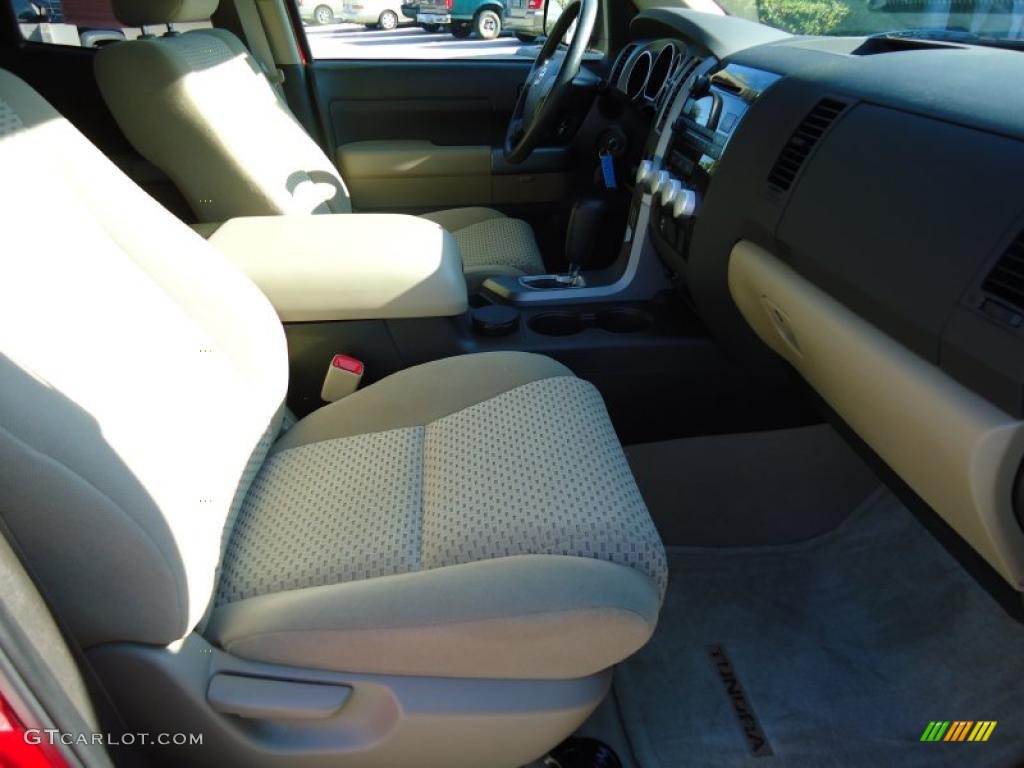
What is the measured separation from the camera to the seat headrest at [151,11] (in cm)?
163

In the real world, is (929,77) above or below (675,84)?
above

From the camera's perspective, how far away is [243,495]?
0.98 meters

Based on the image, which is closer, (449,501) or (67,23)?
(449,501)

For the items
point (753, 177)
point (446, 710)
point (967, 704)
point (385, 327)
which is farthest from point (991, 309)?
point (385, 327)

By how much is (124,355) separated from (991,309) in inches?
33.5

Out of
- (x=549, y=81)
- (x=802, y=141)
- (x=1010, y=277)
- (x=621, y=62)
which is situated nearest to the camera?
(x=1010, y=277)

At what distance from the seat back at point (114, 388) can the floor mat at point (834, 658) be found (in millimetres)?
769

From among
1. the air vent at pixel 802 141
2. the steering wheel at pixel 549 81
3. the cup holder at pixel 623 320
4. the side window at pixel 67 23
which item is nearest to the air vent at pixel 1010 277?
the air vent at pixel 802 141

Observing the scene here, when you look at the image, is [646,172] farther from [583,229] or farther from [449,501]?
[449,501]

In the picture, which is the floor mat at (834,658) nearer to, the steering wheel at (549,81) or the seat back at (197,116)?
the steering wheel at (549,81)

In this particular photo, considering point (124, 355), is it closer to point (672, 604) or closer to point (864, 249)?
point (864, 249)
